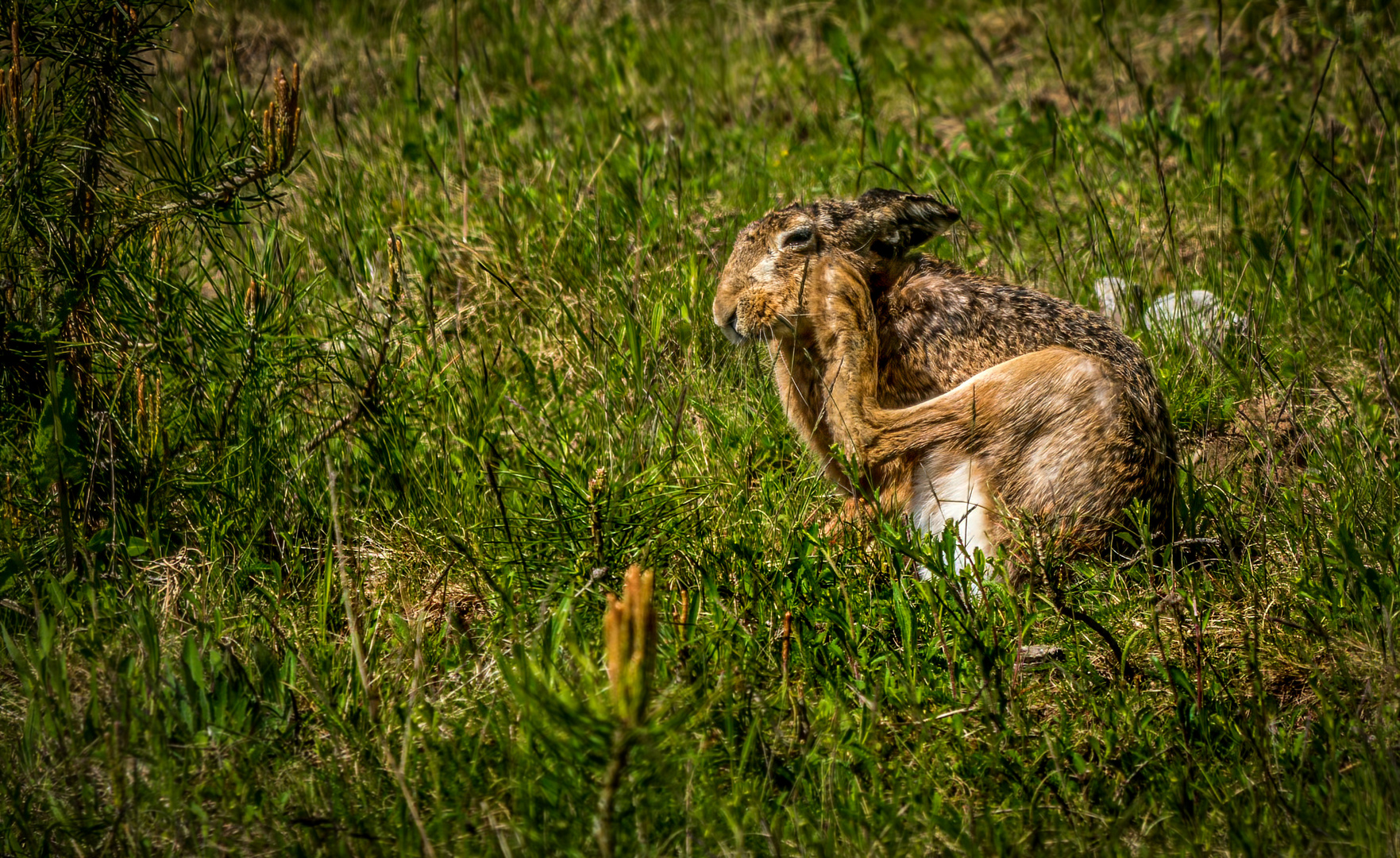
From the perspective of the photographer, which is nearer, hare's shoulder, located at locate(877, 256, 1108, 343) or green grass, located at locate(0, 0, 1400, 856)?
green grass, located at locate(0, 0, 1400, 856)

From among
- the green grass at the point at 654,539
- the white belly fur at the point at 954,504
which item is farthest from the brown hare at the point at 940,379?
the green grass at the point at 654,539

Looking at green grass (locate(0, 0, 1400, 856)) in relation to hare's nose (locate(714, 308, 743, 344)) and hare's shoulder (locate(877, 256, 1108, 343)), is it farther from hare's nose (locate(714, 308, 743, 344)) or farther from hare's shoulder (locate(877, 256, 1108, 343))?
hare's shoulder (locate(877, 256, 1108, 343))

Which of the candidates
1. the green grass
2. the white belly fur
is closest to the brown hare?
the white belly fur

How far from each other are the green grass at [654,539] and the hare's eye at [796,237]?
1.94ft

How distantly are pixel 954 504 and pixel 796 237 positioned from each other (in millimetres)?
964

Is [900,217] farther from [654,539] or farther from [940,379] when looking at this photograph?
[654,539]

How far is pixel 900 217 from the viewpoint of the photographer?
11.3 feet

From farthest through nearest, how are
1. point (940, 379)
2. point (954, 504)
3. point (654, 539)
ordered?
point (940, 379)
point (954, 504)
point (654, 539)

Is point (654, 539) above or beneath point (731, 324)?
beneath

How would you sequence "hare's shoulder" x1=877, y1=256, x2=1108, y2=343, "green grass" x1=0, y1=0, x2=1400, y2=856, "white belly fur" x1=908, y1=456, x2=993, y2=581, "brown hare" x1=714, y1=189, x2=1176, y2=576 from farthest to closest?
1. "hare's shoulder" x1=877, y1=256, x2=1108, y2=343
2. "white belly fur" x1=908, y1=456, x2=993, y2=581
3. "brown hare" x1=714, y1=189, x2=1176, y2=576
4. "green grass" x1=0, y1=0, x2=1400, y2=856

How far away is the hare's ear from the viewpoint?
3430mm

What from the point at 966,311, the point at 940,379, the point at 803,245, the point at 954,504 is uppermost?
the point at 803,245

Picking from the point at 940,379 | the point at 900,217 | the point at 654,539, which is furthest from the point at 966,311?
the point at 654,539

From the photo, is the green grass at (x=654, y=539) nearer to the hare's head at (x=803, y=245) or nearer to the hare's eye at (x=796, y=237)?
the hare's head at (x=803, y=245)
